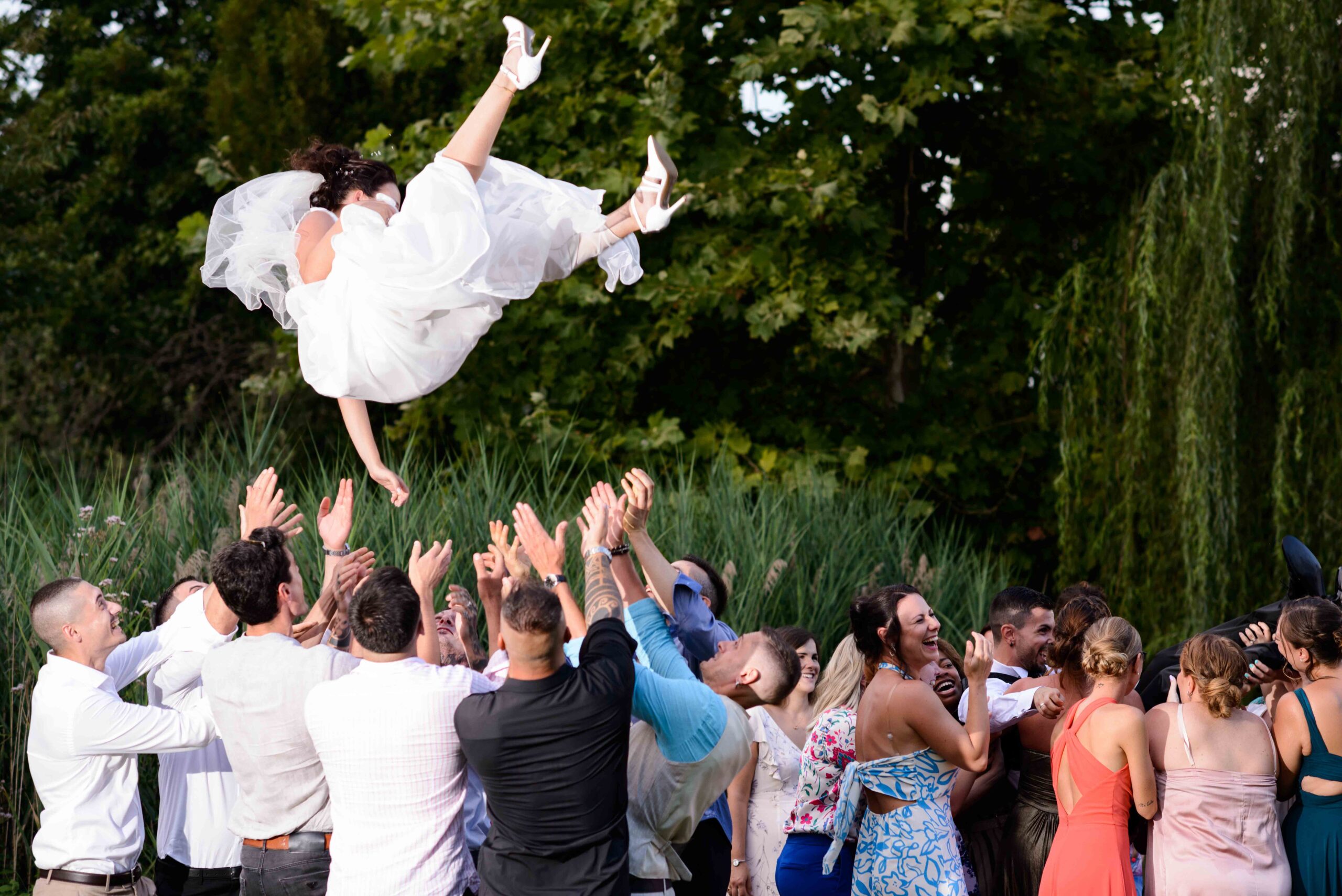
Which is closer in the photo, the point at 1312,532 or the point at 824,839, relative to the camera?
the point at 824,839

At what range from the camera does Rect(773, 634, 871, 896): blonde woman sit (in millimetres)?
4387

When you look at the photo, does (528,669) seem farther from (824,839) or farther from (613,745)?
(824,839)

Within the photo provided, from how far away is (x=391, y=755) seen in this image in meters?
3.53

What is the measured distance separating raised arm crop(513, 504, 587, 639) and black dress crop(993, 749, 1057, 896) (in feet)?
5.46

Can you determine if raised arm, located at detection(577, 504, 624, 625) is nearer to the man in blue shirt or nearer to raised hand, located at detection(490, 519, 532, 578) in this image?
the man in blue shirt

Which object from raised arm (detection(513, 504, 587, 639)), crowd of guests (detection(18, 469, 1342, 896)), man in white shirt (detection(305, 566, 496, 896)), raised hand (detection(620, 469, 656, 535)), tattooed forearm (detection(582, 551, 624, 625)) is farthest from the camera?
raised hand (detection(620, 469, 656, 535))

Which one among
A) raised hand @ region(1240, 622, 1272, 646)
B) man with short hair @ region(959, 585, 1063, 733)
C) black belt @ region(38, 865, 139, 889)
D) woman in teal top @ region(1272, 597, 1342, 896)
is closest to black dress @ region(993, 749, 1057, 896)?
man with short hair @ region(959, 585, 1063, 733)

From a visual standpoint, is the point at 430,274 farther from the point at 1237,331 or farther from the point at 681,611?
the point at 1237,331

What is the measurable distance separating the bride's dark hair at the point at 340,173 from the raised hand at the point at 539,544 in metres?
1.14

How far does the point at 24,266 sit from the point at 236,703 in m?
11.2

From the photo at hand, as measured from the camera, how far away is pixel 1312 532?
26.0 ft

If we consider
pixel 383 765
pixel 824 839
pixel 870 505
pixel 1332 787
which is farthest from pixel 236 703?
pixel 870 505

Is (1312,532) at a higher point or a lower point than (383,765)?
lower

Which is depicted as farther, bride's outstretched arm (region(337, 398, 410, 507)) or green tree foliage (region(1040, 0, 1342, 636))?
green tree foliage (region(1040, 0, 1342, 636))
